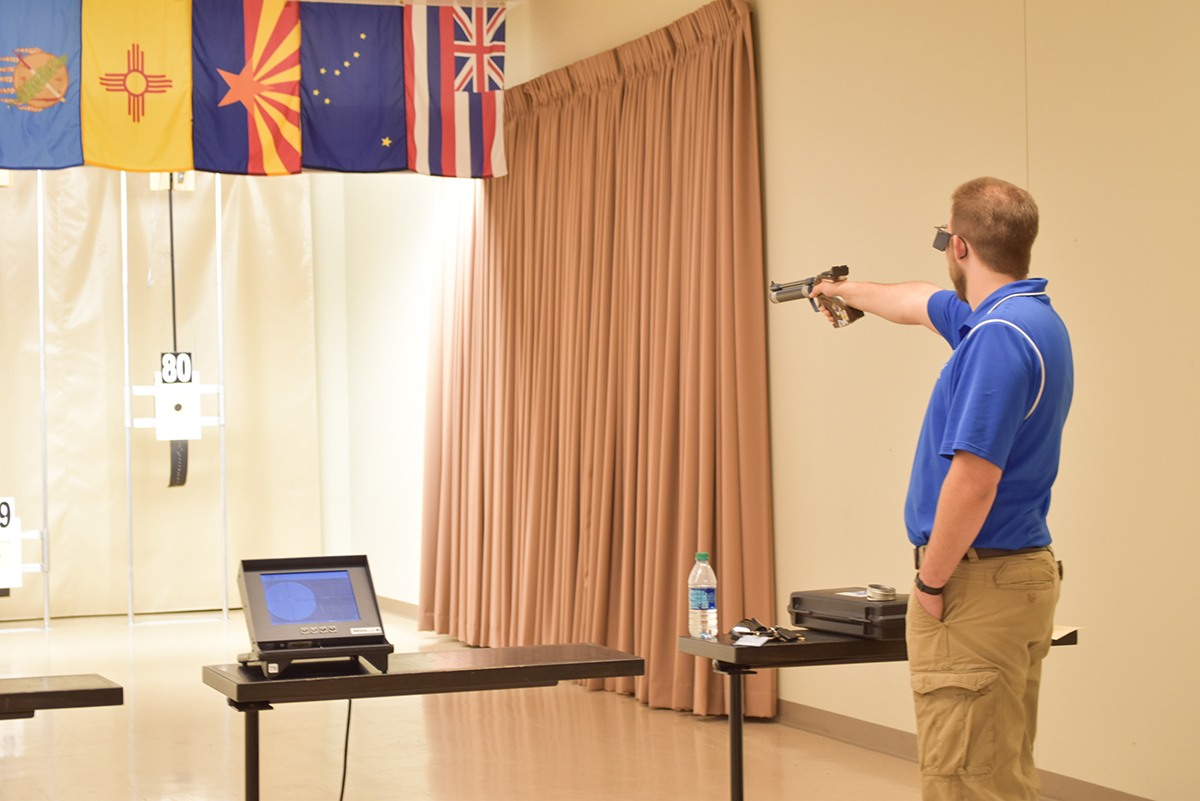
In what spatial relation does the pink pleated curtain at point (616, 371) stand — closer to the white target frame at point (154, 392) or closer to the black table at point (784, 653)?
the white target frame at point (154, 392)

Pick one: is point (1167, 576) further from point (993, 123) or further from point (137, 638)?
point (137, 638)

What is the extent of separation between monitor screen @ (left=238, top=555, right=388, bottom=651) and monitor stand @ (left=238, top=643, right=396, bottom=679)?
0.05 feet

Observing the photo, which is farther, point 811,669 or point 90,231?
point 90,231

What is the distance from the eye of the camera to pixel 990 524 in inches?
92.7

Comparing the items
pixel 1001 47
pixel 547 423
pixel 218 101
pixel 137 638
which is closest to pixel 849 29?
pixel 1001 47

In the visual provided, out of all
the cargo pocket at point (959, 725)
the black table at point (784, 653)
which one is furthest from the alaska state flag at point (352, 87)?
the cargo pocket at point (959, 725)

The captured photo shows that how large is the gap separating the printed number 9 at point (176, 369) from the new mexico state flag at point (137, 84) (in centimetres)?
274

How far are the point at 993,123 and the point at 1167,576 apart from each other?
5.22 ft

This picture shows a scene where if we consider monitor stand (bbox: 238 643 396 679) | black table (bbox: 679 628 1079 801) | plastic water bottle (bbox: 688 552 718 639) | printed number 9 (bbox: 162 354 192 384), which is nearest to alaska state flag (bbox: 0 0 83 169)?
printed number 9 (bbox: 162 354 192 384)

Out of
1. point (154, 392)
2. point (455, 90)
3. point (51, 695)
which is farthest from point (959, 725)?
point (154, 392)

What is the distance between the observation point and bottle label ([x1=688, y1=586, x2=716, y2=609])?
380cm

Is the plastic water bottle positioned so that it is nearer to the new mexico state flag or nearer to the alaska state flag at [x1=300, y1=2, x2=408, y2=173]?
the alaska state flag at [x1=300, y1=2, x2=408, y2=173]

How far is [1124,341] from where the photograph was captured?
3.68 m

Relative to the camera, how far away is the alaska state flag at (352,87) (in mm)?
6379
